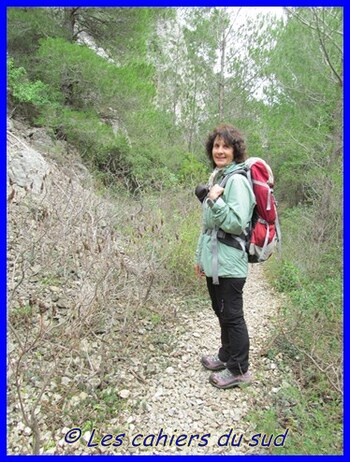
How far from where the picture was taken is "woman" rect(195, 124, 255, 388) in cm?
177

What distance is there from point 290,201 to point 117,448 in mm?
9064

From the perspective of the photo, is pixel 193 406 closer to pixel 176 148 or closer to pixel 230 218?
pixel 230 218

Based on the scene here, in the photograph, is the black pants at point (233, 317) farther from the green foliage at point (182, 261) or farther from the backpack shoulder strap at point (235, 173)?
the green foliage at point (182, 261)

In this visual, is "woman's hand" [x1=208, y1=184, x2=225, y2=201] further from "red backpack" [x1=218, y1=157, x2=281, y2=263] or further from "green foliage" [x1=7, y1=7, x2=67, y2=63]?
"green foliage" [x1=7, y1=7, x2=67, y2=63]

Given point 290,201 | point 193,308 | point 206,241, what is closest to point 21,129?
point 193,308

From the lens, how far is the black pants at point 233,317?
76.5 inches

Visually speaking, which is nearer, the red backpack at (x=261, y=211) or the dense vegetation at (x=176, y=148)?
the red backpack at (x=261, y=211)

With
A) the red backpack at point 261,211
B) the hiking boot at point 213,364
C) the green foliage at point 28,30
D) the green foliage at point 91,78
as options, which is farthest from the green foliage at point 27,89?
the hiking boot at point 213,364

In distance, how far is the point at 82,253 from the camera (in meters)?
3.13

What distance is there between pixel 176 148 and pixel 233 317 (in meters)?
7.53

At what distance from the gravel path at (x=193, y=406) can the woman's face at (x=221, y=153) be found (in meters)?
1.58

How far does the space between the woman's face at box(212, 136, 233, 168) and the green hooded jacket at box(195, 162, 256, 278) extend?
0.04 m

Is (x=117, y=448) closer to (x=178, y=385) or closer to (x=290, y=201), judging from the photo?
(x=178, y=385)

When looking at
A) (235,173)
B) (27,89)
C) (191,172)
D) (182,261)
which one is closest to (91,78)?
(27,89)
